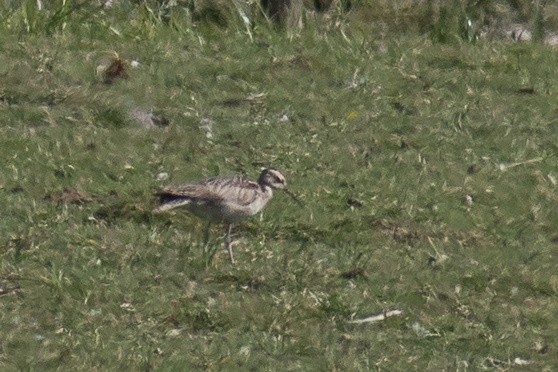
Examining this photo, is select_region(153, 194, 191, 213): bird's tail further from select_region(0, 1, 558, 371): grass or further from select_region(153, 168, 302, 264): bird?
select_region(0, 1, 558, 371): grass

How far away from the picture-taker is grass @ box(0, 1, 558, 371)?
31.7 ft

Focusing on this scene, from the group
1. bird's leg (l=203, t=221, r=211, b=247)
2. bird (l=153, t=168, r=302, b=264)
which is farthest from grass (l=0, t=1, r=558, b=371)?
bird (l=153, t=168, r=302, b=264)

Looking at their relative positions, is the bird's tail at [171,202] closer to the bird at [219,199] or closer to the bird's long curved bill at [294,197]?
the bird at [219,199]

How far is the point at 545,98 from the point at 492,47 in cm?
105

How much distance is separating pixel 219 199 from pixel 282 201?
0.98 meters

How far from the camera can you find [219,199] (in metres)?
10.8

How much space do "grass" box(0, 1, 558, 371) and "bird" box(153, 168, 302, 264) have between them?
17cm

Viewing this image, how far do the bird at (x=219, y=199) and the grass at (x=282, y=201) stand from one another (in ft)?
0.57

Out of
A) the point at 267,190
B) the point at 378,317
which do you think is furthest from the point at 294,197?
the point at 378,317

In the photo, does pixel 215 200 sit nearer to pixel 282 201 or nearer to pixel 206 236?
pixel 206 236

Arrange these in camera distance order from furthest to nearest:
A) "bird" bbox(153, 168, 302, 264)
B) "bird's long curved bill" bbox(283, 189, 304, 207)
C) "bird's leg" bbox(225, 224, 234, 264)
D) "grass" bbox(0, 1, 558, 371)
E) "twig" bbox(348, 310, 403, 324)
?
1. "bird's long curved bill" bbox(283, 189, 304, 207)
2. "bird" bbox(153, 168, 302, 264)
3. "bird's leg" bbox(225, 224, 234, 264)
4. "twig" bbox(348, 310, 403, 324)
5. "grass" bbox(0, 1, 558, 371)

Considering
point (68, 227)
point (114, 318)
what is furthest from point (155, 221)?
point (114, 318)

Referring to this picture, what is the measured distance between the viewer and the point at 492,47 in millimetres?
14781

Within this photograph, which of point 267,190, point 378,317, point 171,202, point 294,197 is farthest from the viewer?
point 294,197
